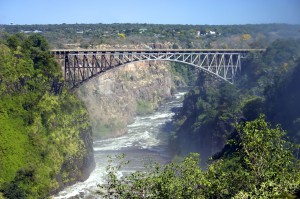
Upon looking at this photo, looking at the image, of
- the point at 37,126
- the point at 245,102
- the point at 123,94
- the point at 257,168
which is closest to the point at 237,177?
the point at 257,168

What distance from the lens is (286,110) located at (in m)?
36.4

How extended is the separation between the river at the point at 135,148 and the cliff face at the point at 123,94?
1.52m

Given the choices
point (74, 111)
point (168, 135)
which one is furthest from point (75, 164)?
point (168, 135)

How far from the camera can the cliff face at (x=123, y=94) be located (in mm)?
58775

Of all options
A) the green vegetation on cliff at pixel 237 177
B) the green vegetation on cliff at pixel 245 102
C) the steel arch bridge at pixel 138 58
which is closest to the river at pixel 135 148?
the green vegetation on cliff at pixel 245 102

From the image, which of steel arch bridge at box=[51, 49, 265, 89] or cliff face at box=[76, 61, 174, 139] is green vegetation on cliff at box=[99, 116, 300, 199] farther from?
cliff face at box=[76, 61, 174, 139]

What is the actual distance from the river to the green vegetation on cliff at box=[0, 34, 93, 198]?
45.7 inches

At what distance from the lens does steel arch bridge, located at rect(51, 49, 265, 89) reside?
1786 inches

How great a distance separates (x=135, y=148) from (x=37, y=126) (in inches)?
618

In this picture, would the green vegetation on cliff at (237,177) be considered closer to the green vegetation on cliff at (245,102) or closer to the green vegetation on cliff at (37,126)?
the green vegetation on cliff at (37,126)

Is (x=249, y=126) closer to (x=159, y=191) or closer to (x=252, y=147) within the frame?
(x=252, y=147)

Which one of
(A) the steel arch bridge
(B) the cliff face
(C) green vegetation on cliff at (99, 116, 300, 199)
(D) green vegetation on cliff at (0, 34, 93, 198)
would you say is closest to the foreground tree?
(C) green vegetation on cliff at (99, 116, 300, 199)

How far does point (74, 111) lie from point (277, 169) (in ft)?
94.1

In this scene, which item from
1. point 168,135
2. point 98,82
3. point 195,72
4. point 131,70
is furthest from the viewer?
point 195,72
